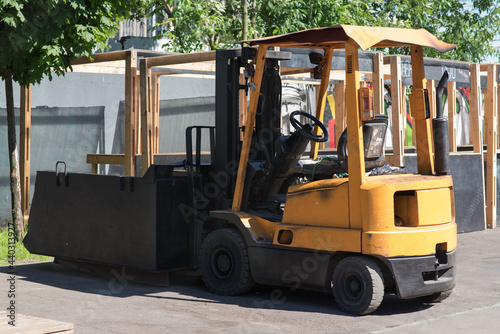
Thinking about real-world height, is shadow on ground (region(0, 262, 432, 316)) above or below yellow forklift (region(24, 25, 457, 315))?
below

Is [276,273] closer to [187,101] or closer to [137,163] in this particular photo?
[137,163]

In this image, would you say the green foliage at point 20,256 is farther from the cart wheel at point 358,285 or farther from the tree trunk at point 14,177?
the cart wheel at point 358,285

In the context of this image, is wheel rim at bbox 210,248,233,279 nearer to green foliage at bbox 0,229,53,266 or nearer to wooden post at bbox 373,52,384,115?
green foliage at bbox 0,229,53,266

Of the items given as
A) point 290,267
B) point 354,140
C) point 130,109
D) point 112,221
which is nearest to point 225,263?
point 290,267

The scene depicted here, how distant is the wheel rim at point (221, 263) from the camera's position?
27.2 ft

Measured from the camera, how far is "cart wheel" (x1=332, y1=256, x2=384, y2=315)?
717 cm

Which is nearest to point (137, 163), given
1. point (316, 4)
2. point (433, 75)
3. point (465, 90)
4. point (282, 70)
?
point (282, 70)

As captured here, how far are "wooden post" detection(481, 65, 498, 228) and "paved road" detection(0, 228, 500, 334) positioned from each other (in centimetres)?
513

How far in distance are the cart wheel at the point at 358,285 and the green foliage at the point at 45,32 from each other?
17.0 feet

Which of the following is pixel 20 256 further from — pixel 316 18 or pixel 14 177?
pixel 316 18

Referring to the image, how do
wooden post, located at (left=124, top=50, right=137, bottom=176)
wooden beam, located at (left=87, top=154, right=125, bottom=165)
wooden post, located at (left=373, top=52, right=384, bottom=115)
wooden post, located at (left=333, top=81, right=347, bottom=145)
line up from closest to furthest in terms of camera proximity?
1. wooden post, located at (left=373, top=52, right=384, bottom=115)
2. wooden post, located at (left=124, top=50, right=137, bottom=176)
3. wooden beam, located at (left=87, top=154, right=125, bottom=165)
4. wooden post, located at (left=333, top=81, right=347, bottom=145)

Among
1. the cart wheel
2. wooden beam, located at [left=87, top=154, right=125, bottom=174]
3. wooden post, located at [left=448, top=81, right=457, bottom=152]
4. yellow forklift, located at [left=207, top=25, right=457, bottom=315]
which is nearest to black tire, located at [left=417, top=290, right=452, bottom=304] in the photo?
yellow forklift, located at [left=207, top=25, right=457, bottom=315]

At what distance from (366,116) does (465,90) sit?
20.6 metres

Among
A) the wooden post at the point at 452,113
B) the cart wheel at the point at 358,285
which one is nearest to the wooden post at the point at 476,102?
the wooden post at the point at 452,113
